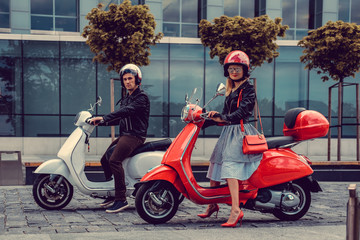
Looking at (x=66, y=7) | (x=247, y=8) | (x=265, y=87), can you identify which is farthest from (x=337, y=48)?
(x=66, y=7)

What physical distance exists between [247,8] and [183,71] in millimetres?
4019

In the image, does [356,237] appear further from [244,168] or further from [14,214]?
[14,214]

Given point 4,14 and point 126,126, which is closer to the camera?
point 126,126

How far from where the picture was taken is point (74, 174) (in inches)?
234

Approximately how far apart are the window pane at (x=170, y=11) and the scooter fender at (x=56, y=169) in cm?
1458

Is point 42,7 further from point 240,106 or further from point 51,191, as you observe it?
Answer: point 240,106

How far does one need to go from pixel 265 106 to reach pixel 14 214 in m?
15.3

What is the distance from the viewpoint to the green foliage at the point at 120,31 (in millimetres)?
12547

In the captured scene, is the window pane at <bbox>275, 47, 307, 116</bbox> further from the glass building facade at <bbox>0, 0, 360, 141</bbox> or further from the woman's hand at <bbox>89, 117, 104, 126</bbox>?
the woman's hand at <bbox>89, 117, 104, 126</bbox>

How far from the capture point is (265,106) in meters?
19.9

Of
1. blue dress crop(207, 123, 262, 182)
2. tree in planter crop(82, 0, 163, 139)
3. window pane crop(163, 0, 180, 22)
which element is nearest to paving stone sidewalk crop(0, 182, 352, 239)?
blue dress crop(207, 123, 262, 182)

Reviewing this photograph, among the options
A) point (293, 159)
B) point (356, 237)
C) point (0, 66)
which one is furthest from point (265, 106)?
point (356, 237)

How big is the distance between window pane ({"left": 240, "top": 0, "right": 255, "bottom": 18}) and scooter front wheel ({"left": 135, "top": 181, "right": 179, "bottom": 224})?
16410 mm

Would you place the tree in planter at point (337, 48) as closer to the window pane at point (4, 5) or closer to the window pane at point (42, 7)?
the window pane at point (42, 7)
